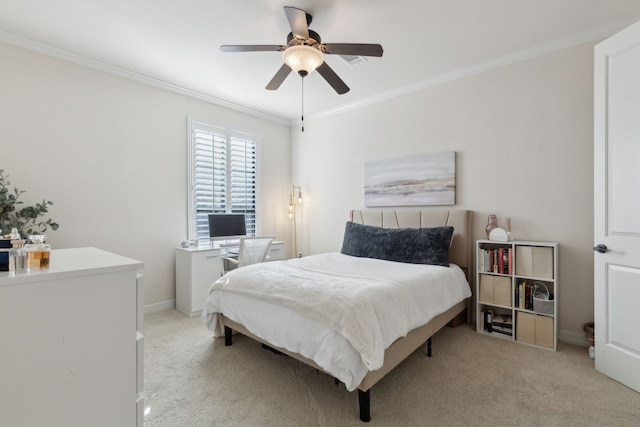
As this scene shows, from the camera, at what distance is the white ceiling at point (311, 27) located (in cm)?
226

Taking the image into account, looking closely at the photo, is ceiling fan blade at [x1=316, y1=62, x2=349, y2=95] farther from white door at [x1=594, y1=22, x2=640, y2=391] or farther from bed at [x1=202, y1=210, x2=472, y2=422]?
white door at [x1=594, y1=22, x2=640, y2=391]

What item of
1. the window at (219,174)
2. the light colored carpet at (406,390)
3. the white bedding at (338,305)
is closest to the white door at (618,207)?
the light colored carpet at (406,390)

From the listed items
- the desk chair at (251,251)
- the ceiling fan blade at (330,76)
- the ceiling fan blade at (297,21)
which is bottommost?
the desk chair at (251,251)

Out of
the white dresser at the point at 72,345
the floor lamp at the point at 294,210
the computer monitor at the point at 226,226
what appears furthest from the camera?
the floor lamp at the point at 294,210

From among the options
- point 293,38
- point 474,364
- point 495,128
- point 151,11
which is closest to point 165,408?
point 474,364

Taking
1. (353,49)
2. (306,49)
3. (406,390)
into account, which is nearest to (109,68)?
(306,49)

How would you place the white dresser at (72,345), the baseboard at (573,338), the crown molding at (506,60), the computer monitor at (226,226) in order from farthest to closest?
the computer monitor at (226,226) < the baseboard at (573,338) < the crown molding at (506,60) < the white dresser at (72,345)

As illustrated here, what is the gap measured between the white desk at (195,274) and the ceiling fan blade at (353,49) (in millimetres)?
2570

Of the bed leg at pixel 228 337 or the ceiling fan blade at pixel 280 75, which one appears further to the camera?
the bed leg at pixel 228 337

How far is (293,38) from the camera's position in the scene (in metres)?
2.20

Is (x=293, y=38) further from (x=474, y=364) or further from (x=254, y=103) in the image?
(x=474, y=364)

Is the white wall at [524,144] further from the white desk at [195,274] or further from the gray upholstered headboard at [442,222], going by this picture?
the white desk at [195,274]

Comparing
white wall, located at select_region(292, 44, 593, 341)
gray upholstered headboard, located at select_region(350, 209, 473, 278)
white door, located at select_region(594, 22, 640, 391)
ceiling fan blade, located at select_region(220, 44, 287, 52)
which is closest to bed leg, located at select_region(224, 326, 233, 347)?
gray upholstered headboard, located at select_region(350, 209, 473, 278)

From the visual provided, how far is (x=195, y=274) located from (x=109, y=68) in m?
2.43
